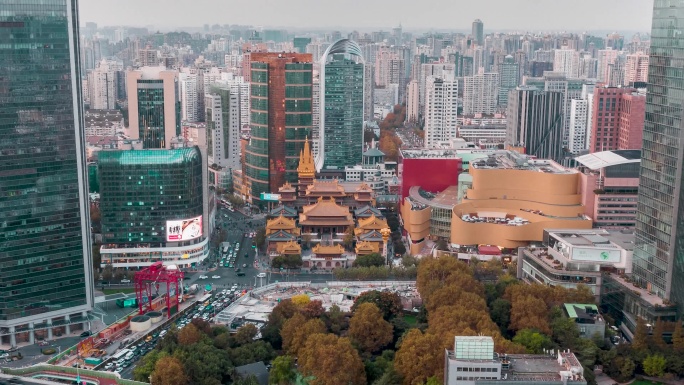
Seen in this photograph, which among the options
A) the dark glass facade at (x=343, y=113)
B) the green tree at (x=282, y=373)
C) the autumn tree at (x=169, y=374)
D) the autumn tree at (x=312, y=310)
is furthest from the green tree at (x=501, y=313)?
the dark glass facade at (x=343, y=113)

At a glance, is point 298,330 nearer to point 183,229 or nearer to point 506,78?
point 183,229

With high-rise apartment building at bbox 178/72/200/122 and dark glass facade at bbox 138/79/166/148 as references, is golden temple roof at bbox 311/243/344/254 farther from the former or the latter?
high-rise apartment building at bbox 178/72/200/122

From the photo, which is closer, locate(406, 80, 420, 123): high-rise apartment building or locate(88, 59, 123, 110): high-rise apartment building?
locate(406, 80, 420, 123): high-rise apartment building

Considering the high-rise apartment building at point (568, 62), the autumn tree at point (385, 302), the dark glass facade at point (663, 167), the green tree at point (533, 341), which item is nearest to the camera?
the green tree at point (533, 341)

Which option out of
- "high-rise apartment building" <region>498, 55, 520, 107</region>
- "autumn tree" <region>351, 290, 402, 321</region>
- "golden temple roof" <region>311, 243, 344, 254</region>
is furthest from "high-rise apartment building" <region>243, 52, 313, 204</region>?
"high-rise apartment building" <region>498, 55, 520, 107</region>

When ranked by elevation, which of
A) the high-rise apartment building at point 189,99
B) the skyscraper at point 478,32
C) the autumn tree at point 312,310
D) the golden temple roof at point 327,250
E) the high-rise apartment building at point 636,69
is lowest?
the golden temple roof at point 327,250

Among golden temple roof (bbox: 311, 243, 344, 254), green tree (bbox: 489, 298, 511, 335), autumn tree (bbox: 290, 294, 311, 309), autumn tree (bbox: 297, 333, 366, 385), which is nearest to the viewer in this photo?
autumn tree (bbox: 297, 333, 366, 385)

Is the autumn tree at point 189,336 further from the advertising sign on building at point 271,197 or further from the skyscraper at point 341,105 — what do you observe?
the skyscraper at point 341,105
